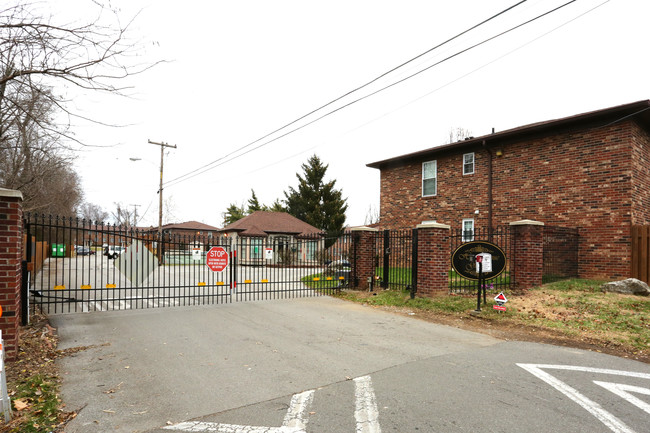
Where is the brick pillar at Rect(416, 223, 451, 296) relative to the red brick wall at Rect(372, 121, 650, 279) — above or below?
below

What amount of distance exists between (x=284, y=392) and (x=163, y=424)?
1.33 meters

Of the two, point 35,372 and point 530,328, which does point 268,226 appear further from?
point 35,372

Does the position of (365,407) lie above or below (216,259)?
below

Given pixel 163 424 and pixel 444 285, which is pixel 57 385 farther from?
pixel 444 285

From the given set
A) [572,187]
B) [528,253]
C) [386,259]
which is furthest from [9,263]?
[572,187]

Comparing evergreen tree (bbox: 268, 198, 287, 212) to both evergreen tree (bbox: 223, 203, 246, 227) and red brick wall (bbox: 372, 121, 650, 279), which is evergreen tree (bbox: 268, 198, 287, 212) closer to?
evergreen tree (bbox: 223, 203, 246, 227)

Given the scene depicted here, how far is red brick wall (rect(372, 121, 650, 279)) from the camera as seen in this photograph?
41.1 feet

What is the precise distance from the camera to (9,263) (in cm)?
552

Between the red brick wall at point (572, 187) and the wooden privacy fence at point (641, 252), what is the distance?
0.20 metres

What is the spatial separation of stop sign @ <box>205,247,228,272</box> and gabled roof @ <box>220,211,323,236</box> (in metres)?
20.4

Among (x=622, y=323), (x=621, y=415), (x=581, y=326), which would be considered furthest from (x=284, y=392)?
(x=622, y=323)

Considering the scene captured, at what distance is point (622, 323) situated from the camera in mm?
7750

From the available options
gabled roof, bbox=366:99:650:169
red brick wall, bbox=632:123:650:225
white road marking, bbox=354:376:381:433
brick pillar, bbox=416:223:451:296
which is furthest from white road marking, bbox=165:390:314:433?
gabled roof, bbox=366:99:650:169

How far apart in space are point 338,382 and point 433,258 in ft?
23.0
